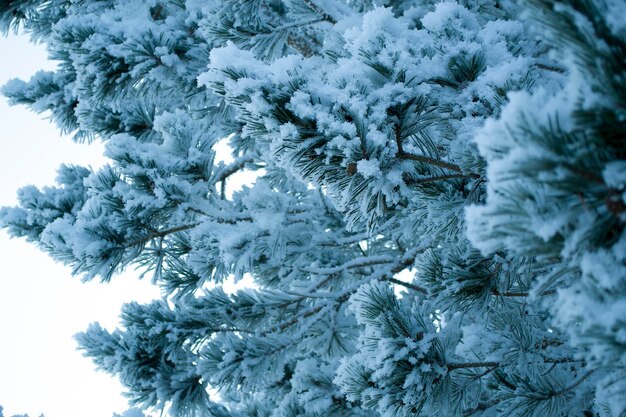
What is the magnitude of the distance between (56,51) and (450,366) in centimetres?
307

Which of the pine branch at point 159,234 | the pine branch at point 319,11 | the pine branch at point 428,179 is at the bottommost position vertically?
the pine branch at point 159,234

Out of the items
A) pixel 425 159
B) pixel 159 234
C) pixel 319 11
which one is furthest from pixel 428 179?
pixel 319 11

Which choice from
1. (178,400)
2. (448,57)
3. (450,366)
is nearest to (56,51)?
(178,400)

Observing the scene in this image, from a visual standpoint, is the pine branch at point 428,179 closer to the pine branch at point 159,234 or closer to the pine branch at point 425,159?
the pine branch at point 425,159

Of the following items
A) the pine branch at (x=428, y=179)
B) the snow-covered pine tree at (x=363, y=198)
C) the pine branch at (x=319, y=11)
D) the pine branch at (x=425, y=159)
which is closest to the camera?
the snow-covered pine tree at (x=363, y=198)

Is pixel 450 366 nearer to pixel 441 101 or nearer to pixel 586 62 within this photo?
pixel 441 101

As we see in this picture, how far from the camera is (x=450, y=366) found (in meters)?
2.10

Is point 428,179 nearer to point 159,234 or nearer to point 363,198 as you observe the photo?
point 363,198

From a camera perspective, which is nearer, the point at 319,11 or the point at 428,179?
the point at 428,179

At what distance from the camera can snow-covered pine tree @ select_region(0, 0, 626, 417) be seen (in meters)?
0.95

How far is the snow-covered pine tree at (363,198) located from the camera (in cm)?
95

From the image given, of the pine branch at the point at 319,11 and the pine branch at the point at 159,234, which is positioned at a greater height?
the pine branch at the point at 319,11

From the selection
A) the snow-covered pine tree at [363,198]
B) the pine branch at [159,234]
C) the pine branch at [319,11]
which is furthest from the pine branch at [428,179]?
the pine branch at [319,11]

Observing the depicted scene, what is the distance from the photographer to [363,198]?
1700 millimetres
